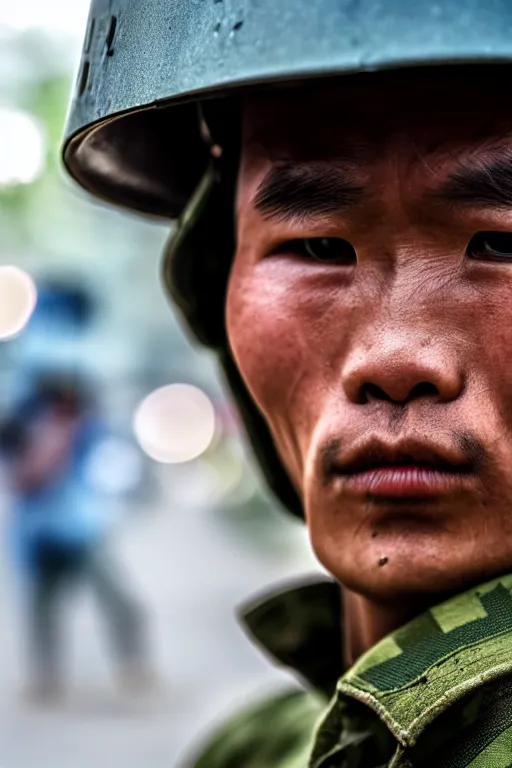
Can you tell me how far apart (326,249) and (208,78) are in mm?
234

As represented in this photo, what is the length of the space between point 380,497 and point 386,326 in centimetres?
18

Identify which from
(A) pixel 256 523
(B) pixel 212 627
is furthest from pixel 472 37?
(A) pixel 256 523

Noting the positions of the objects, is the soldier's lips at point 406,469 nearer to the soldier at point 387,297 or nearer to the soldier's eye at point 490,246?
the soldier at point 387,297

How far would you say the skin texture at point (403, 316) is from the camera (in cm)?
110

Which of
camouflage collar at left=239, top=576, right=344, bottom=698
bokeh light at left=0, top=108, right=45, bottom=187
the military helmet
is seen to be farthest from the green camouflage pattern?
bokeh light at left=0, top=108, right=45, bottom=187

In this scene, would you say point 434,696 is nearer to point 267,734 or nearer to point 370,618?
point 370,618

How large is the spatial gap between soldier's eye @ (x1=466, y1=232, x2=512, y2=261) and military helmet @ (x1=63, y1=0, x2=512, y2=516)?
7.6 inches

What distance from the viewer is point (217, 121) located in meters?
1.42

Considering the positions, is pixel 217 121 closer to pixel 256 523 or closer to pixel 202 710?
pixel 202 710

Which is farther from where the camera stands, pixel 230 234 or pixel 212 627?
pixel 212 627

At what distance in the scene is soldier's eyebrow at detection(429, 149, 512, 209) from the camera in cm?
109

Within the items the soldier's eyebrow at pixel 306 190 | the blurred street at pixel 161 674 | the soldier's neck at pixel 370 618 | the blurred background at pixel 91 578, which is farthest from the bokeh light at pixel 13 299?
the soldier's eyebrow at pixel 306 190

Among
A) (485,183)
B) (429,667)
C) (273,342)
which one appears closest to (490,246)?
(485,183)

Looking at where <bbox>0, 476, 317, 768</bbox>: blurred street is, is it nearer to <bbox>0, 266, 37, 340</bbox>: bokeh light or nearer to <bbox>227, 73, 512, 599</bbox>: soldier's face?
<bbox>0, 266, 37, 340</bbox>: bokeh light
